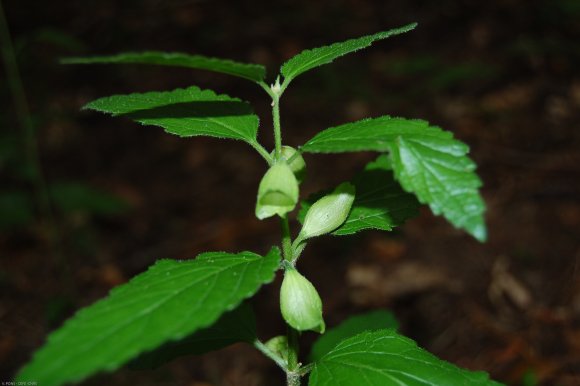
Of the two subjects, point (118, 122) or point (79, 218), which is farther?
point (118, 122)

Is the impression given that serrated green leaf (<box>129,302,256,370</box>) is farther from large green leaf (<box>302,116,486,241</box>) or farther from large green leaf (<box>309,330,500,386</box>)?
large green leaf (<box>302,116,486,241</box>)

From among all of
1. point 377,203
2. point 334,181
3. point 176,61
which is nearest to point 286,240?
point 377,203

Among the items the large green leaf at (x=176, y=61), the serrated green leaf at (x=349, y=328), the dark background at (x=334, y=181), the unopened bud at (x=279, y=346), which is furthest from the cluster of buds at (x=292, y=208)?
the dark background at (x=334, y=181)

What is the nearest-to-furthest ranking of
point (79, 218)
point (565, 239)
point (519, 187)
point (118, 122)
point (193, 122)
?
1. point (193, 122)
2. point (565, 239)
3. point (519, 187)
4. point (79, 218)
5. point (118, 122)

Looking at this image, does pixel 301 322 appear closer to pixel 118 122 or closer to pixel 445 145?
pixel 445 145

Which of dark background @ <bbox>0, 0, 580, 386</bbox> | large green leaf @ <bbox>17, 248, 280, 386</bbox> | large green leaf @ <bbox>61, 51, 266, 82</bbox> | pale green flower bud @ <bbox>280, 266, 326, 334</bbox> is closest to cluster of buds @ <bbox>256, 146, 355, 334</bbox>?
pale green flower bud @ <bbox>280, 266, 326, 334</bbox>

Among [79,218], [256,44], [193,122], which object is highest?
[256,44]

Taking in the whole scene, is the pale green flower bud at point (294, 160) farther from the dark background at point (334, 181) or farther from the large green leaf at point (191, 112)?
the dark background at point (334, 181)

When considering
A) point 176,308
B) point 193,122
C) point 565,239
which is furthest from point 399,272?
point 176,308
